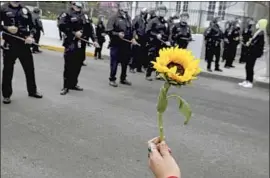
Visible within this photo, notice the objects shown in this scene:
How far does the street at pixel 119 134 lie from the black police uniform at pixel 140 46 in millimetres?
2543

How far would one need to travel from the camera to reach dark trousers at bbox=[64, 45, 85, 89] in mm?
7117

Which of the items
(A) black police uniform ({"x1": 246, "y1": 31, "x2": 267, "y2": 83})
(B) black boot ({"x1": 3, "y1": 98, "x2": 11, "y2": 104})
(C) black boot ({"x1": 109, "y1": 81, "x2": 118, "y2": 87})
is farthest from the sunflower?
(A) black police uniform ({"x1": 246, "y1": 31, "x2": 267, "y2": 83})

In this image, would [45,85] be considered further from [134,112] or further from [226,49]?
[226,49]

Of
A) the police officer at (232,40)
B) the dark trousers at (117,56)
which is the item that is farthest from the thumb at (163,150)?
the police officer at (232,40)

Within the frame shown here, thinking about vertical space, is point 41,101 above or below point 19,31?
below

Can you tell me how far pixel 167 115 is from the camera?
627 centimetres

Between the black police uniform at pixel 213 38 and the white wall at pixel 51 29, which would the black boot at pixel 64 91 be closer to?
the black police uniform at pixel 213 38

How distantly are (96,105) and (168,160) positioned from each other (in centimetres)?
531

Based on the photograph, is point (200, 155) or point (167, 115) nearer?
point (200, 155)

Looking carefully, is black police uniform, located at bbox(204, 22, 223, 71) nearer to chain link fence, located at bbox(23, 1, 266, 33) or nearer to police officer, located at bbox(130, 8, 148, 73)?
police officer, located at bbox(130, 8, 148, 73)

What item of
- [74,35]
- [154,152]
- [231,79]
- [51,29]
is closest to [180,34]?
[231,79]

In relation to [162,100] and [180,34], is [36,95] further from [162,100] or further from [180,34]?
[162,100]

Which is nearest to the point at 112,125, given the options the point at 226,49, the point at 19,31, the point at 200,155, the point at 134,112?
the point at 134,112

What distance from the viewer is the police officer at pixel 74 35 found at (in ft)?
22.7
